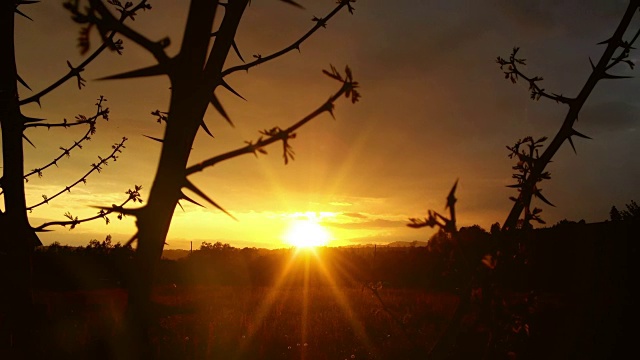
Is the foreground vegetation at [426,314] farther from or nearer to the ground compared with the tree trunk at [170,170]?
nearer to the ground

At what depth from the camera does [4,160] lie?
3137 millimetres

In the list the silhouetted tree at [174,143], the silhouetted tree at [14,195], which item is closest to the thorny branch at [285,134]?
the silhouetted tree at [174,143]

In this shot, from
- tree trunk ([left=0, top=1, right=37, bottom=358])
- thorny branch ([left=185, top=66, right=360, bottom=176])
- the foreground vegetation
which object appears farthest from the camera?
tree trunk ([left=0, top=1, right=37, bottom=358])

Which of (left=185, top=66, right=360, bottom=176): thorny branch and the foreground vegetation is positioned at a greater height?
(left=185, top=66, right=360, bottom=176): thorny branch

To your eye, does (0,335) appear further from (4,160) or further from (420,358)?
(420,358)

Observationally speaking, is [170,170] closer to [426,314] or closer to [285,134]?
[285,134]

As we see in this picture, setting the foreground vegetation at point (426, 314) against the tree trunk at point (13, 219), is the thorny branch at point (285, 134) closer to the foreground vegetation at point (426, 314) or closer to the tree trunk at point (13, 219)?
the foreground vegetation at point (426, 314)

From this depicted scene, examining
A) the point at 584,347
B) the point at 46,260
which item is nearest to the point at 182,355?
the point at 584,347

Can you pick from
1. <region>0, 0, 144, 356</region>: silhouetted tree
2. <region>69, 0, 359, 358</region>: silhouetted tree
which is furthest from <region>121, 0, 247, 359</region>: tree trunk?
<region>0, 0, 144, 356</region>: silhouetted tree

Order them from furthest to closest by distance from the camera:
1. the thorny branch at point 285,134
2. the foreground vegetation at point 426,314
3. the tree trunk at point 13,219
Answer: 1. the tree trunk at point 13,219
2. the foreground vegetation at point 426,314
3. the thorny branch at point 285,134

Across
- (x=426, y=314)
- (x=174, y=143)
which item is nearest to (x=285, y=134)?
(x=174, y=143)

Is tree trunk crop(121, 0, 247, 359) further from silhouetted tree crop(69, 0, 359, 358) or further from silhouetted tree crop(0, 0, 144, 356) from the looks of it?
silhouetted tree crop(0, 0, 144, 356)

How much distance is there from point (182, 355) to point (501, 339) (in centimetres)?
1043

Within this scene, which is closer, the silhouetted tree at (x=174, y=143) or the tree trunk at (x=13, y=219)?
the silhouetted tree at (x=174, y=143)
